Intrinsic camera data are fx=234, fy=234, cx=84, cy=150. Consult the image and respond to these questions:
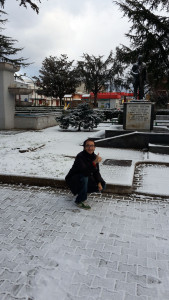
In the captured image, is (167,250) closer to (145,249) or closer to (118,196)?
(145,249)

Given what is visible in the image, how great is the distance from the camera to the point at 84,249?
9.93ft

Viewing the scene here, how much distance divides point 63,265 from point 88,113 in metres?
12.4

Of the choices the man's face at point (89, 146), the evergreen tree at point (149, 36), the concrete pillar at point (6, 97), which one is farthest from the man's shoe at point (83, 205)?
the evergreen tree at point (149, 36)

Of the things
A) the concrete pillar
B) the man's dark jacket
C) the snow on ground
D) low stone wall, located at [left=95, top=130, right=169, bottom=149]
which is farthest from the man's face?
the concrete pillar

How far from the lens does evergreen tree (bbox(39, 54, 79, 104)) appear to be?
39750 mm

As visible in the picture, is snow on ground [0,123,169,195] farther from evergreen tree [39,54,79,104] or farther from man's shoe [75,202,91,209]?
evergreen tree [39,54,79,104]

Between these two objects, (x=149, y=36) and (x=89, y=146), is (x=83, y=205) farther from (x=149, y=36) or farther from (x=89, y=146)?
(x=149, y=36)

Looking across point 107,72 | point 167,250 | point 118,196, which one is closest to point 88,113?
point 118,196

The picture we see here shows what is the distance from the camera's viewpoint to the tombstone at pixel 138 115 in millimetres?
10867

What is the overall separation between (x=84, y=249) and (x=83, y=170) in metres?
1.40

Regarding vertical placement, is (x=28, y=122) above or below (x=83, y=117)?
below

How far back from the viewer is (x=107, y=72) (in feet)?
150

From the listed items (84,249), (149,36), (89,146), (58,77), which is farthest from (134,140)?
(58,77)

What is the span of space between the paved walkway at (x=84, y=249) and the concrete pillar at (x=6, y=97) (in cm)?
1067
